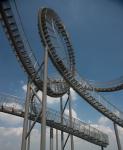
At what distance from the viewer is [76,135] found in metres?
21.1

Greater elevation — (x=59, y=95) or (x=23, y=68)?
(x=23, y=68)

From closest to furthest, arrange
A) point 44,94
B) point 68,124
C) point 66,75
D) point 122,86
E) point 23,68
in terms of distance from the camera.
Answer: point 44,94 → point 23,68 → point 66,75 → point 68,124 → point 122,86

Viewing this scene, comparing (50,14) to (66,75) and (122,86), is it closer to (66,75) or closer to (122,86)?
(66,75)

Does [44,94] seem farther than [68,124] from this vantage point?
No

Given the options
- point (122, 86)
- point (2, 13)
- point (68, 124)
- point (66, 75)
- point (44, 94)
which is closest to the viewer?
point (2, 13)

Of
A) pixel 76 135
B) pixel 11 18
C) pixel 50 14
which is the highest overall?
pixel 50 14

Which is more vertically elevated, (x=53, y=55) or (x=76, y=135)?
(x=53, y=55)

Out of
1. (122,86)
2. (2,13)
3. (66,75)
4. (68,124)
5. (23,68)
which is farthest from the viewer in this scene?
(122,86)

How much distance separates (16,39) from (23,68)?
9.34 feet

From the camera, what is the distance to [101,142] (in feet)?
78.6

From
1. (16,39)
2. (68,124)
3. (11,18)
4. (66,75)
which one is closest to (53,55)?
Answer: (66,75)

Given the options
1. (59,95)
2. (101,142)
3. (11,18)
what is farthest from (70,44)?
(101,142)

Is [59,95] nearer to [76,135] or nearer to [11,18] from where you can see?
[76,135]

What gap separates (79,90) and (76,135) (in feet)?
15.3
